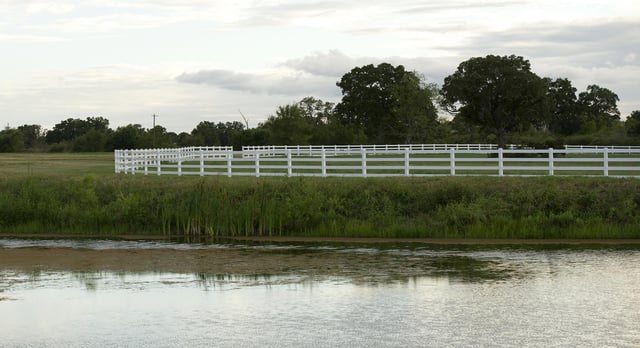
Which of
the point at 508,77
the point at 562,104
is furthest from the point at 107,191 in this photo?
the point at 562,104

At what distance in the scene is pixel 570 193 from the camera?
84.0 feet

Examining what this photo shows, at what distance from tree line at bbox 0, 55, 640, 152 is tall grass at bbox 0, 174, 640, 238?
149ft

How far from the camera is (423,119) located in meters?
123

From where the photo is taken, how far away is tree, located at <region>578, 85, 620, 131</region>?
151 m

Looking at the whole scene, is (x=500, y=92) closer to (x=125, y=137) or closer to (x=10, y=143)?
(x=125, y=137)

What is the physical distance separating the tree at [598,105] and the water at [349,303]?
135130 mm

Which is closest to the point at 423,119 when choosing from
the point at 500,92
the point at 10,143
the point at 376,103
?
the point at 376,103

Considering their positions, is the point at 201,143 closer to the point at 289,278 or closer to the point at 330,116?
the point at 330,116

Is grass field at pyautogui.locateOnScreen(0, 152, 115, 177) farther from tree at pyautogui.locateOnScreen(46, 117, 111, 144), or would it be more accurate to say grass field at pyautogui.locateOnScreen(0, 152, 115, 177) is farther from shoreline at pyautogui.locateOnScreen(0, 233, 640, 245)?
tree at pyautogui.locateOnScreen(46, 117, 111, 144)

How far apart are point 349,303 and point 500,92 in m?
84.6

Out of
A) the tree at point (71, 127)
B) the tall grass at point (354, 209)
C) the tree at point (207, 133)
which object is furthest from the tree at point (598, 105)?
the tall grass at point (354, 209)

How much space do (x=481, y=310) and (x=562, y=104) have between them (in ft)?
478

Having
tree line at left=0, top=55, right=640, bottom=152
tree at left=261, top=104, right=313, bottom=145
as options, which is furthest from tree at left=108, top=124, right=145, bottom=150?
tree at left=261, top=104, right=313, bottom=145

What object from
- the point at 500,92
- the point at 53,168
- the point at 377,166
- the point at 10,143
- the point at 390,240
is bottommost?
the point at 390,240
